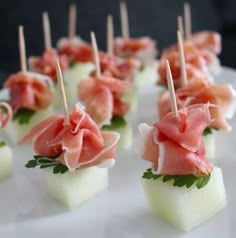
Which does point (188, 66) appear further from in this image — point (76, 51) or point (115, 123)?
point (76, 51)

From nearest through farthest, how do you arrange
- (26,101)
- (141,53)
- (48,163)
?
(48,163) → (26,101) → (141,53)

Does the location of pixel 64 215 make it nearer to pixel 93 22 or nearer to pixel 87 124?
pixel 87 124

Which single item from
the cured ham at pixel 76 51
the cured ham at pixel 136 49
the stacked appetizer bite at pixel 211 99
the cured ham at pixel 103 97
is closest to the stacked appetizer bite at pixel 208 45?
the cured ham at pixel 136 49

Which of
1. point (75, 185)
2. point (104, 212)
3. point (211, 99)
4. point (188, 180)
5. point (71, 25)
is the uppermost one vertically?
point (71, 25)

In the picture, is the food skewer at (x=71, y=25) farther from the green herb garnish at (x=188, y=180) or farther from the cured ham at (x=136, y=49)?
the green herb garnish at (x=188, y=180)

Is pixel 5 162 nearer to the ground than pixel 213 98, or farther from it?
nearer to the ground

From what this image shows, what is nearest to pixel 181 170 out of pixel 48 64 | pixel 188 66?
pixel 188 66

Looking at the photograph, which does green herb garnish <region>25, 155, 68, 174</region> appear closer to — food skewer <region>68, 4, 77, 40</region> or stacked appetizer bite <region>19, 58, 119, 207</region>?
stacked appetizer bite <region>19, 58, 119, 207</region>

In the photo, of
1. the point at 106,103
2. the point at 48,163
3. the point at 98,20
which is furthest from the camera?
the point at 98,20

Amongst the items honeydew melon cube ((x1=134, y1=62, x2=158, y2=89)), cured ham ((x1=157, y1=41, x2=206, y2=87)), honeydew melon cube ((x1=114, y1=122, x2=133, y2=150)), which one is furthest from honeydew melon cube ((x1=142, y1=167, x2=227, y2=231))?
honeydew melon cube ((x1=134, y1=62, x2=158, y2=89))

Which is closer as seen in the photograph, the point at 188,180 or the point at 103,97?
the point at 188,180
